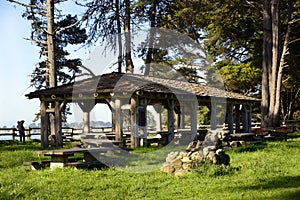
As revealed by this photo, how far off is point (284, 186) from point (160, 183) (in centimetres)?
262

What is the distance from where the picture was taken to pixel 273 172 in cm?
1019

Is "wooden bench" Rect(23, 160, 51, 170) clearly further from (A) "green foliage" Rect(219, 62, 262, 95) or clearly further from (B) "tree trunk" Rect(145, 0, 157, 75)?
(A) "green foliage" Rect(219, 62, 262, 95)

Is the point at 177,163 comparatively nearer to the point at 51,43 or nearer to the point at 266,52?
the point at 51,43

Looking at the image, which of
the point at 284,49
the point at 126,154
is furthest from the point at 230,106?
the point at 126,154

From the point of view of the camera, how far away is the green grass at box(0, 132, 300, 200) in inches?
313

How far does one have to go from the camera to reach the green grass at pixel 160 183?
7.96 metres

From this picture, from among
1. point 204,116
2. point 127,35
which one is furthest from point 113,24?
point 204,116

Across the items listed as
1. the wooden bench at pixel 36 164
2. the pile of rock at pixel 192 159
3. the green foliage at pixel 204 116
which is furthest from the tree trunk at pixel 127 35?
the pile of rock at pixel 192 159

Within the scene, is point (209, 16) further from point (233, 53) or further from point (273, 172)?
point (273, 172)

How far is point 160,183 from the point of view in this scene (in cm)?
930

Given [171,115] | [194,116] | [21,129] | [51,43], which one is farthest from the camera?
[21,129]

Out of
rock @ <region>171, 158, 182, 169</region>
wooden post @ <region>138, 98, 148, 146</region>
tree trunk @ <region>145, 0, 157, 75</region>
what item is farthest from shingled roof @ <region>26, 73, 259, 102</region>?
tree trunk @ <region>145, 0, 157, 75</region>

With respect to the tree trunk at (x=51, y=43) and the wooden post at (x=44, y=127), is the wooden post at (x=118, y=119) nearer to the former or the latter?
the wooden post at (x=44, y=127)

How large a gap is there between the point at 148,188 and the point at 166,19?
2277 cm
